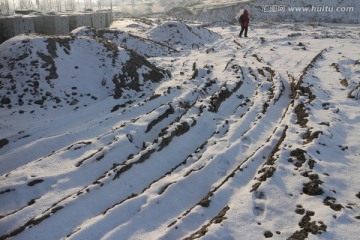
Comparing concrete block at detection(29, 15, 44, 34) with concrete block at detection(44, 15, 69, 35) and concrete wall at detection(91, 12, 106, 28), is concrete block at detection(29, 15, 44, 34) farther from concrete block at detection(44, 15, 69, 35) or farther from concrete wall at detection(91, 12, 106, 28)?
concrete wall at detection(91, 12, 106, 28)

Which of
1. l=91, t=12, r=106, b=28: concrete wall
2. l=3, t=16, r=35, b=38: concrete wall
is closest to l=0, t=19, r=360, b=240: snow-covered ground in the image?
l=3, t=16, r=35, b=38: concrete wall

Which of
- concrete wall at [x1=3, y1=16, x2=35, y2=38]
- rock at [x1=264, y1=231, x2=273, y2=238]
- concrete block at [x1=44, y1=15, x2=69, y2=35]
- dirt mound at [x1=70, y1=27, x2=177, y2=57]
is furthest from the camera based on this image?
concrete block at [x1=44, y1=15, x2=69, y2=35]

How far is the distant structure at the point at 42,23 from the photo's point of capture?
719 inches

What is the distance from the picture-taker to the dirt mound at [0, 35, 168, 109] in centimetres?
949

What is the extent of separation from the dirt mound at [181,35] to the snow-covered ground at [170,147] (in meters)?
8.03

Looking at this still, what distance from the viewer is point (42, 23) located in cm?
2061

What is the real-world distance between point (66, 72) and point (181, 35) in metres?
12.1

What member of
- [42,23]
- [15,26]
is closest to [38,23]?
[42,23]

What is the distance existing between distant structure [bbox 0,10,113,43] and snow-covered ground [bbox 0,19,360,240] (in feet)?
29.0

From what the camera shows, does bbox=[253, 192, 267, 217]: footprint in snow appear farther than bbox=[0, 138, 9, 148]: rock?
No

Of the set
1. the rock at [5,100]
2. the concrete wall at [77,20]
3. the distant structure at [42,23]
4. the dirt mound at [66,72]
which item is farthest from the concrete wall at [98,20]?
the rock at [5,100]

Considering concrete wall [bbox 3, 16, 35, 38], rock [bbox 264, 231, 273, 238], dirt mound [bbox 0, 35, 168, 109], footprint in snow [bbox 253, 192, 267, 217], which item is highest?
concrete wall [bbox 3, 16, 35, 38]

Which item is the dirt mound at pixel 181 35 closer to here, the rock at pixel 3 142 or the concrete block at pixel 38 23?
the concrete block at pixel 38 23

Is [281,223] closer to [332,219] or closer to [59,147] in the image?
[332,219]
